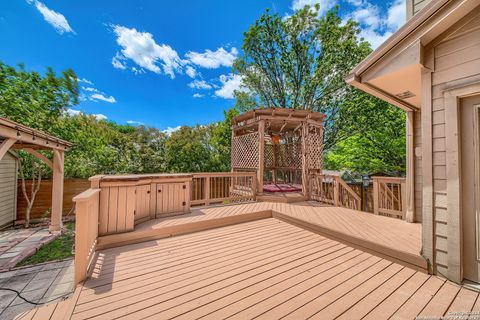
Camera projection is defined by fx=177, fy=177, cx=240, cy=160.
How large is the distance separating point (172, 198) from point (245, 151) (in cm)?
390

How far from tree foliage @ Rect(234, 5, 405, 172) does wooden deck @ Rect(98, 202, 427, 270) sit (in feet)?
30.5

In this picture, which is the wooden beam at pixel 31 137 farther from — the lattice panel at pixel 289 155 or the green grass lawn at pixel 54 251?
the lattice panel at pixel 289 155

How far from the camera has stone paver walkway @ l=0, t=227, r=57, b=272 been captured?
4.31 meters

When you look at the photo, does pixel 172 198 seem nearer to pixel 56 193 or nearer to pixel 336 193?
Result: pixel 336 193

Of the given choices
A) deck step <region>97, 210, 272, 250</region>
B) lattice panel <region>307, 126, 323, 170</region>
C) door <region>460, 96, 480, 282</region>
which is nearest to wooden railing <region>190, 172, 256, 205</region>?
deck step <region>97, 210, 272, 250</region>

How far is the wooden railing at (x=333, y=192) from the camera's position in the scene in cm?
571

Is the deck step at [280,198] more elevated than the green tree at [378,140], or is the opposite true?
the green tree at [378,140]

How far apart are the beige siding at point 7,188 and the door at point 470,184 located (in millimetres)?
12378

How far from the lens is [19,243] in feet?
17.6

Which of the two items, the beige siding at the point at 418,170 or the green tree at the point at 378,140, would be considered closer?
the beige siding at the point at 418,170

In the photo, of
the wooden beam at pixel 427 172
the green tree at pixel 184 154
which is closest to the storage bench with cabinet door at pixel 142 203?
the wooden beam at pixel 427 172

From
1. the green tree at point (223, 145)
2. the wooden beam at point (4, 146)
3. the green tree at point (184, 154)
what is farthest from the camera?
the green tree at point (223, 145)

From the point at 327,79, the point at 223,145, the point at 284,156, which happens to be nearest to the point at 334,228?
the point at 284,156

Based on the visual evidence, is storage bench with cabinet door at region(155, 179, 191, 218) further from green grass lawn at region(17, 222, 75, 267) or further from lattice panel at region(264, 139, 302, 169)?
lattice panel at region(264, 139, 302, 169)
